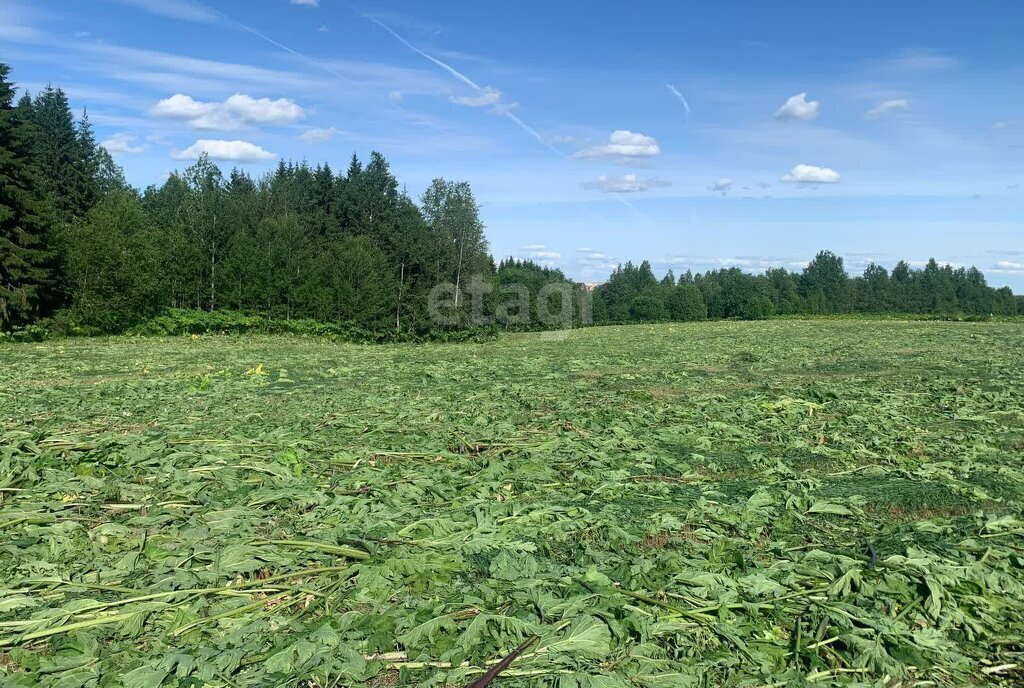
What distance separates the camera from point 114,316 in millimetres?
30812

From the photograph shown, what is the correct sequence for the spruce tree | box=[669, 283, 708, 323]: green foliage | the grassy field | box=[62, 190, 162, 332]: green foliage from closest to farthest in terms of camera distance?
the grassy field
the spruce tree
box=[62, 190, 162, 332]: green foliage
box=[669, 283, 708, 323]: green foliage

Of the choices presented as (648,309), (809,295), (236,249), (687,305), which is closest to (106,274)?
(236,249)

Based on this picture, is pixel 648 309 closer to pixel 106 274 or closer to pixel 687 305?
pixel 687 305

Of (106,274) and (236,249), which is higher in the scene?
(236,249)

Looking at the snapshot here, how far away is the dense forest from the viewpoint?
28172 millimetres

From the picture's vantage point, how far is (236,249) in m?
46.3

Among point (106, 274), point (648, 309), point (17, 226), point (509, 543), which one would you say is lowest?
point (509, 543)

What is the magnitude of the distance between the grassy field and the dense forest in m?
22.5

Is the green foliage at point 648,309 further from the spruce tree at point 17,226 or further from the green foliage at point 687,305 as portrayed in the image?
the spruce tree at point 17,226

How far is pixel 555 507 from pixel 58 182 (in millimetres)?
48088

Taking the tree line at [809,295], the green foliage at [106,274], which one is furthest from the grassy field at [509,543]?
the tree line at [809,295]

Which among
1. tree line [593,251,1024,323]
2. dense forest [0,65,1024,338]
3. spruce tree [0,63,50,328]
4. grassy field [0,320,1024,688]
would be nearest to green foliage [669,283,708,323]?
tree line [593,251,1024,323]

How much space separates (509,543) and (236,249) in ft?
152

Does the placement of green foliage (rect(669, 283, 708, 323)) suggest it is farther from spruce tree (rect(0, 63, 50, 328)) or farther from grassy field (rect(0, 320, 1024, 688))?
grassy field (rect(0, 320, 1024, 688))
